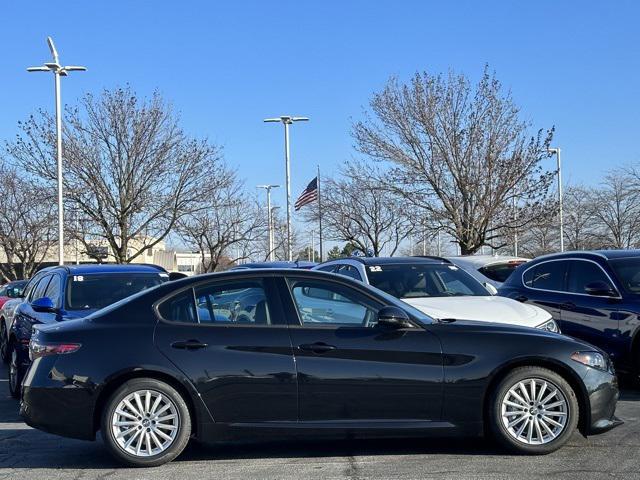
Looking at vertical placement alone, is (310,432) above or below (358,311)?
below

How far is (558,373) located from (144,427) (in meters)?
3.29

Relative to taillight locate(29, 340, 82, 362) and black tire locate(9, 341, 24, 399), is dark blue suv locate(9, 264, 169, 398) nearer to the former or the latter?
black tire locate(9, 341, 24, 399)

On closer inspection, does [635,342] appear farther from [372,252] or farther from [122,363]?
[372,252]

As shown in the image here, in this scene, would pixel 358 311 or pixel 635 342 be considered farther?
pixel 635 342

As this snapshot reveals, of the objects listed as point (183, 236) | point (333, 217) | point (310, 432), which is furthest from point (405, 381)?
point (333, 217)

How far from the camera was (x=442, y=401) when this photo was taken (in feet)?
20.3

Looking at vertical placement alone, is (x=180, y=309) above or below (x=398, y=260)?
below

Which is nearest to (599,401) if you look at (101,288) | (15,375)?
(101,288)

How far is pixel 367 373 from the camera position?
6.16 m

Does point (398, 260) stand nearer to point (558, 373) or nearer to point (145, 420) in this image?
point (558, 373)

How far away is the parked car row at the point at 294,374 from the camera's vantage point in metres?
6.13

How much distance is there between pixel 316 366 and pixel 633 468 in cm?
245

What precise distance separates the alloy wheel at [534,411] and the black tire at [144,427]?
8.18 feet

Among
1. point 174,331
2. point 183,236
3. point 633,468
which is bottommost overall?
point 633,468
